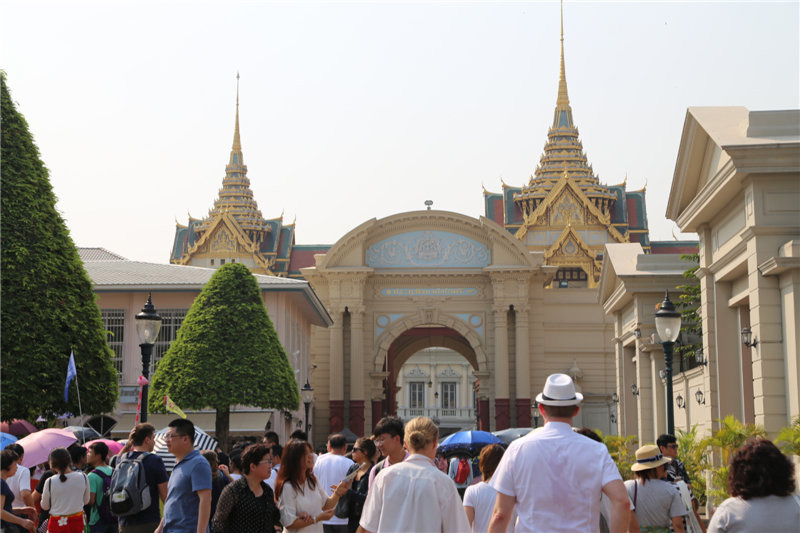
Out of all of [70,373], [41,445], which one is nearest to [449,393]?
[70,373]

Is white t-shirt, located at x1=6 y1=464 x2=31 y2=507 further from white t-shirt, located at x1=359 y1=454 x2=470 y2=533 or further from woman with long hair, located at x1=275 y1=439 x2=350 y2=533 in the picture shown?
white t-shirt, located at x1=359 y1=454 x2=470 y2=533

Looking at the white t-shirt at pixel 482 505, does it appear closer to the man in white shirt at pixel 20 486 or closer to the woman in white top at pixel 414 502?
the woman in white top at pixel 414 502

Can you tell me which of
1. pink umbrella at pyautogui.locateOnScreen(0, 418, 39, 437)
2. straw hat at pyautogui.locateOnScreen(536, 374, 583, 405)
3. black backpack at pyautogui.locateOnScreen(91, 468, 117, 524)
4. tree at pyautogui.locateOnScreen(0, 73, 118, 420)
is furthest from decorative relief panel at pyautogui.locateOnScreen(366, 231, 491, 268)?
straw hat at pyautogui.locateOnScreen(536, 374, 583, 405)

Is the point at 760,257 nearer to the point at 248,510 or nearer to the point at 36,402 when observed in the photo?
the point at 248,510

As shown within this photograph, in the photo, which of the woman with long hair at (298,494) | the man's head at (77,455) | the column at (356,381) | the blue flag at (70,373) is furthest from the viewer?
the column at (356,381)

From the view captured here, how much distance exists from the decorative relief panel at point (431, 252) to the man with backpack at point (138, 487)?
147ft

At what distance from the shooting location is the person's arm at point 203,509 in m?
9.29

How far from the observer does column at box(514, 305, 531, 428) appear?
176 ft

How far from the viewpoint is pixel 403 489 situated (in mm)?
7488

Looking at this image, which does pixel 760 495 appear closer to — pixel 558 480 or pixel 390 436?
pixel 558 480

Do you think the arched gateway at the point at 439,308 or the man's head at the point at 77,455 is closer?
the man's head at the point at 77,455

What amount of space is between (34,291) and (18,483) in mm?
10359

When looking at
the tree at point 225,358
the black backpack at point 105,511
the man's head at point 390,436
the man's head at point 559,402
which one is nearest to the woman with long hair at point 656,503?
the man's head at point 390,436

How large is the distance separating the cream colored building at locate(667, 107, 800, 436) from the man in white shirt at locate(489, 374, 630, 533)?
11142 mm
